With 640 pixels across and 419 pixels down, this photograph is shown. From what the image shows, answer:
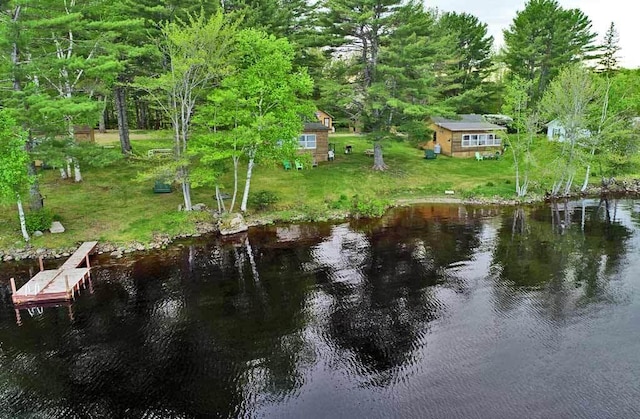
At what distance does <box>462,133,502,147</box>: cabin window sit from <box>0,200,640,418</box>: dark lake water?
66.8 ft

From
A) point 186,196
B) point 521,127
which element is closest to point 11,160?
point 186,196

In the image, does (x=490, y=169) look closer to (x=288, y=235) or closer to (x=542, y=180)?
(x=542, y=180)

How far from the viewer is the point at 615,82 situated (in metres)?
29.9

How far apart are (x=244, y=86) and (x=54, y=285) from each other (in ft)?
39.9

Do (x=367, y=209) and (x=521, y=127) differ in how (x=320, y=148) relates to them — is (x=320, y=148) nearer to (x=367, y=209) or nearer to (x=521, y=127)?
(x=367, y=209)

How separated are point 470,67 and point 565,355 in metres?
47.6

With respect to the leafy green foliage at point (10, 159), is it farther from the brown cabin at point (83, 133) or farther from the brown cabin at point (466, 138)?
the brown cabin at point (466, 138)

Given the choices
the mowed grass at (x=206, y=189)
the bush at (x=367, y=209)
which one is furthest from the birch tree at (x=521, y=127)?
the bush at (x=367, y=209)

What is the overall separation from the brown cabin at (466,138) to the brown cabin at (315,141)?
11.9 meters

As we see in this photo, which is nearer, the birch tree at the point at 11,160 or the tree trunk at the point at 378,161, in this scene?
the birch tree at the point at 11,160

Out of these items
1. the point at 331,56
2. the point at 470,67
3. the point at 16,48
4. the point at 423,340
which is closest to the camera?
the point at 423,340

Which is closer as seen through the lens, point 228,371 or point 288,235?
point 228,371

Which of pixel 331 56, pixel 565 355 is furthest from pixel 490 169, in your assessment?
pixel 565 355

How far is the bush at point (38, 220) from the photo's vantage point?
20281 millimetres
